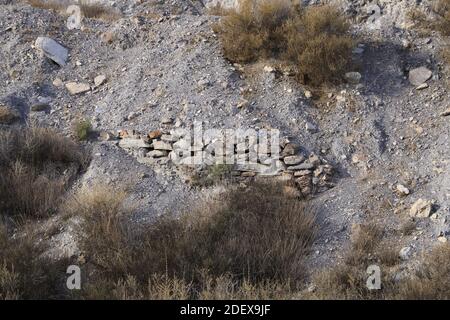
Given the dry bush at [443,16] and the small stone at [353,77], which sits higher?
the dry bush at [443,16]

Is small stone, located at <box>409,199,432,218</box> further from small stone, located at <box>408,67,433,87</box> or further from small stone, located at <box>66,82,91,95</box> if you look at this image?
small stone, located at <box>66,82,91,95</box>

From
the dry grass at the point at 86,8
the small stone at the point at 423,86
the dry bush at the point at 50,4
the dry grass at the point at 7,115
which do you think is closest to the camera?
the dry grass at the point at 7,115

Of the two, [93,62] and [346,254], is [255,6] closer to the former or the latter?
[93,62]

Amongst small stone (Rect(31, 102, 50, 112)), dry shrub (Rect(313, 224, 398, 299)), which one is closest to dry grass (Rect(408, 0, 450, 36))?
dry shrub (Rect(313, 224, 398, 299))

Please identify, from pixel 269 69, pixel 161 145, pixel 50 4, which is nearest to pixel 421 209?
pixel 269 69

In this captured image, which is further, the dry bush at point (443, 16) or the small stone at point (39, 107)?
the dry bush at point (443, 16)

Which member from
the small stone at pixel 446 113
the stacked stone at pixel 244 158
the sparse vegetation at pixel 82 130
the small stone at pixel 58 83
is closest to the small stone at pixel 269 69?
the stacked stone at pixel 244 158

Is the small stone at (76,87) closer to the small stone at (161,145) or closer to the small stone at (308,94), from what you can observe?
the small stone at (161,145)
